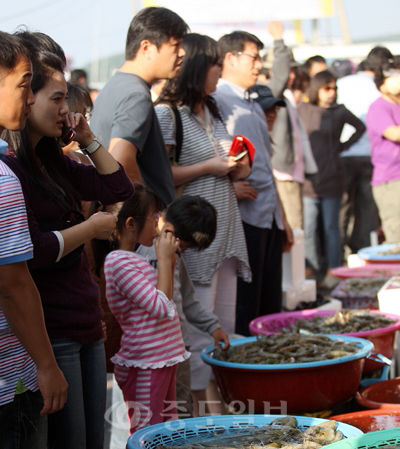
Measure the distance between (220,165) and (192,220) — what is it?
651 mm

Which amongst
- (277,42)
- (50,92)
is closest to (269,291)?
(277,42)

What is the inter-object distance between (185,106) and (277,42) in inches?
80.3

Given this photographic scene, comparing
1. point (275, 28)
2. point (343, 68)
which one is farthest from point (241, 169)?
point (343, 68)

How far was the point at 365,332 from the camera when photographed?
9.22ft

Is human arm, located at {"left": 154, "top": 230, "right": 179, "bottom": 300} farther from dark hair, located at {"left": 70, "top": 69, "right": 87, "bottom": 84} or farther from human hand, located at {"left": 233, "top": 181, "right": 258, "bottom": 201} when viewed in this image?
dark hair, located at {"left": 70, "top": 69, "right": 87, "bottom": 84}

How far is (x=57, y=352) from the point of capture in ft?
5.49

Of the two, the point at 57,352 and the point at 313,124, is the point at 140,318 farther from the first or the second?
the point at 313,124

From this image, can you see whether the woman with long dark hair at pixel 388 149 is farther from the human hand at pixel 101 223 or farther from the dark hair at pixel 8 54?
the dark hair at pixel 8 54

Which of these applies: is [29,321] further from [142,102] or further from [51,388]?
→ [142,102]

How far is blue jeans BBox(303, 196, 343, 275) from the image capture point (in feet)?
20.6

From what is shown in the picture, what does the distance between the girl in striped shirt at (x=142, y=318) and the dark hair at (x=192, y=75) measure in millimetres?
1077

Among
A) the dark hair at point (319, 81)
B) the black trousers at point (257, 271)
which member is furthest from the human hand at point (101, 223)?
the dark hair at point (319, 81)

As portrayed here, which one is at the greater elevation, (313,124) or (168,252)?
(313,124)

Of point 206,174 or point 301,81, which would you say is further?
point 301,81
